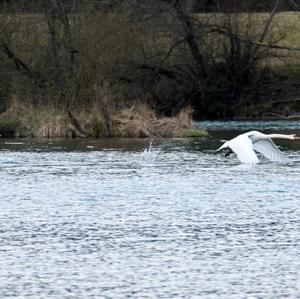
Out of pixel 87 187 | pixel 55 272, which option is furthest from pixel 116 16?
pixel 55 272

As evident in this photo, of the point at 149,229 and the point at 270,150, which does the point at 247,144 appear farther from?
the point at 149,229

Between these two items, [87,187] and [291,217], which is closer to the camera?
[291,217]

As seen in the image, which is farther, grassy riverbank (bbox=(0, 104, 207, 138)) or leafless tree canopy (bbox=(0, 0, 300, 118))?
leafless tree canopy (bbox=(0, 0, 300, 118))

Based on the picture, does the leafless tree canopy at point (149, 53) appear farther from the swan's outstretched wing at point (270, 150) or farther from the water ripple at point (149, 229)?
the water ripple at point (149, 229)

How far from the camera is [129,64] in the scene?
4350 cm

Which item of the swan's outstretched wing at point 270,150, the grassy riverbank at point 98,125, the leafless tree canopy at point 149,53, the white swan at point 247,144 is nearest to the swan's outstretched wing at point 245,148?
the white swan at point 247,144

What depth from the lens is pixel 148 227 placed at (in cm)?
1581

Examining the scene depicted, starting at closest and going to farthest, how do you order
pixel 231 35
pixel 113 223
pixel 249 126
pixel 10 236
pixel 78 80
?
pixel 10 236
pixel 113 223
pixel 78 80
pixel 249 126
pixel 231 35

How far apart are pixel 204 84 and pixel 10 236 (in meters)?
32.6

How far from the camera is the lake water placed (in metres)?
11.8

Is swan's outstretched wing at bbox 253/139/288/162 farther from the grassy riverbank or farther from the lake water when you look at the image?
the grassy riverbank

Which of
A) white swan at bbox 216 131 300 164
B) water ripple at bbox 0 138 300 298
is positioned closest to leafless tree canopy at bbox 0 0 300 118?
white swan at bbox 216 131 300 164

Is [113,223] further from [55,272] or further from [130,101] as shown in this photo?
[130,101]

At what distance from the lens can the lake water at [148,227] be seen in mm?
11750
